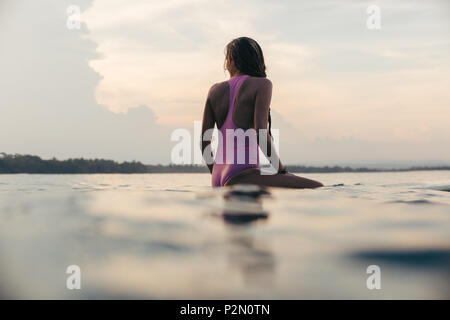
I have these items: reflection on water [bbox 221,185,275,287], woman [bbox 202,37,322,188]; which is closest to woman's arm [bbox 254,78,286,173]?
woman [bbox 202,37,322,188]

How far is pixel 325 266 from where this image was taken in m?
1.55

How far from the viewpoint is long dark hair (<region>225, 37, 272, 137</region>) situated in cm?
412

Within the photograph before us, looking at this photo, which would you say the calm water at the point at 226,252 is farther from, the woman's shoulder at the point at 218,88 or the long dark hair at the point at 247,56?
the long dark hair at the point at 247,56

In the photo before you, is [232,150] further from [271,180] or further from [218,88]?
[218,88]

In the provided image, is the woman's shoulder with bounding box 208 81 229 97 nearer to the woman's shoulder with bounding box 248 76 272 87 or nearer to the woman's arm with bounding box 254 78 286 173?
the woman's shoulder with bounding box 248 76 272 87

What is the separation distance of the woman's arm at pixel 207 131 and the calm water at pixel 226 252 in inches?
68.7

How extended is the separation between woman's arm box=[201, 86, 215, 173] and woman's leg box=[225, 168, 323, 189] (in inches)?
19.3

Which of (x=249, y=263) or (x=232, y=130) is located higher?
(x=232, y=130)

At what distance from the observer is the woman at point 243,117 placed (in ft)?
12.8

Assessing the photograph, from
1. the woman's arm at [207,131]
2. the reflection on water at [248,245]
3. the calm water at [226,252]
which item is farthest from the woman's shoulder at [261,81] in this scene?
the calm water at [226,252]
